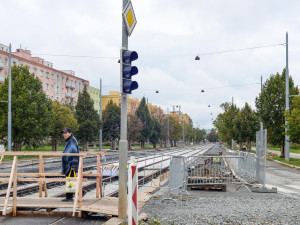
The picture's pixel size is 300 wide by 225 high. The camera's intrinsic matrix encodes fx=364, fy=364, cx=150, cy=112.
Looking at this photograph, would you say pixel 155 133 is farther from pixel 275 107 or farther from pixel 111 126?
pixel 275 107

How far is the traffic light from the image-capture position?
23.5 feet

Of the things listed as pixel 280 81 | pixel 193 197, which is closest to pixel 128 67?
pixel 193 197

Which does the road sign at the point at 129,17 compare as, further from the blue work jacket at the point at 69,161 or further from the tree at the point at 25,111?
the tree at the point at 25,111

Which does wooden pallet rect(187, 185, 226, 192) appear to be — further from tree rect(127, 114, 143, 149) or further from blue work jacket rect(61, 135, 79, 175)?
tree rect(127, 114, 143, 149)

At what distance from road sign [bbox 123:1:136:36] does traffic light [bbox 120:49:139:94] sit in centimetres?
59

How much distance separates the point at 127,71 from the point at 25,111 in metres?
27.9

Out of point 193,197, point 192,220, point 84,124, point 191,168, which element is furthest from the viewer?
point 84,124

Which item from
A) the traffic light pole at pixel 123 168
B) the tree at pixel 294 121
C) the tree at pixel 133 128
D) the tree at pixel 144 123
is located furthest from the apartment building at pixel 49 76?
the traffic light pole at pixel 123 168

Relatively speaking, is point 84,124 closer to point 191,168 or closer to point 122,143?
point 191,168

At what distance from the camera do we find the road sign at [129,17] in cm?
736

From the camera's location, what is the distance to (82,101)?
168 ft

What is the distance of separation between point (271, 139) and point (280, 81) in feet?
19.2

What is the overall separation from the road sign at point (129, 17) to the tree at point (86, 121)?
42.6m

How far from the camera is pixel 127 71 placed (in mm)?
7172
